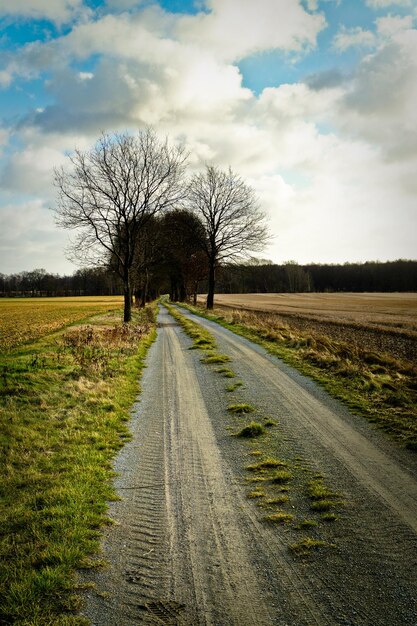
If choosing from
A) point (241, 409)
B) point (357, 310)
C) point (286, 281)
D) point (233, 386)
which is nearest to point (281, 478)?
point (241, 409)

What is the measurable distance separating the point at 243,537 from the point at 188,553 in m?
0.63

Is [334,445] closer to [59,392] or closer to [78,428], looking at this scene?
[78,428]

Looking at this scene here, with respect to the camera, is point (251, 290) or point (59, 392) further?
point (251, 290)

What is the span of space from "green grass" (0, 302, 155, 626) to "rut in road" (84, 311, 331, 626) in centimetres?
27

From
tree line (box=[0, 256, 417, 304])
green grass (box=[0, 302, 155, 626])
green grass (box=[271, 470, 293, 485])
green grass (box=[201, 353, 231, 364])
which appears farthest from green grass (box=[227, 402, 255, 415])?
tree line (box=[0, 256, 417, 304])

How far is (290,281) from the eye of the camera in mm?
138125

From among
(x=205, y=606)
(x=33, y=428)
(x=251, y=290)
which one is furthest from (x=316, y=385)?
(x=251, y=290)

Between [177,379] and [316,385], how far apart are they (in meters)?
4.03

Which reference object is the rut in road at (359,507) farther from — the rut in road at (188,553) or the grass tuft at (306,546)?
the rut in road at (188,553)

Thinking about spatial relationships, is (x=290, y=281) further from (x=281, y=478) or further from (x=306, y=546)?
(x=306, y=546)

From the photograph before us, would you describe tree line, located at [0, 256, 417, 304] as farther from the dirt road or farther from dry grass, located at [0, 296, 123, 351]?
the dirt road

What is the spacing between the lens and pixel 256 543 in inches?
154

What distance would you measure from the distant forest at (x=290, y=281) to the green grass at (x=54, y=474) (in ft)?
367

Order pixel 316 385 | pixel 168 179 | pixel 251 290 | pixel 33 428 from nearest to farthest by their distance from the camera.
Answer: pixel 33 428 → pixel 316 385 → pixel 168 179 → pixel 251 290
